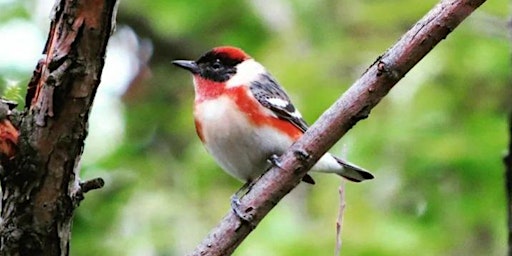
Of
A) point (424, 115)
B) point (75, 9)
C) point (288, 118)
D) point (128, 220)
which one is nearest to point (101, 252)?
point (128, 220)

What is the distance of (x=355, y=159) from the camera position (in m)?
4.47

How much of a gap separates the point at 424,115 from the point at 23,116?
2986 mm

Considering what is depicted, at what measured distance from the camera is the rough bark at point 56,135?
1820 millimetres

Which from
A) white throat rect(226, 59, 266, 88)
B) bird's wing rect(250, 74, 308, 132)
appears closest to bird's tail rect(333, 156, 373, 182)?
bird's wing rect(250, 74, 308, 132)

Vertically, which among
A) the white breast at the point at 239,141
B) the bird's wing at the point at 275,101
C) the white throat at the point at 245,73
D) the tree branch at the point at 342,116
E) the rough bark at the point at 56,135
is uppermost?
the white throat at the point at 245,73

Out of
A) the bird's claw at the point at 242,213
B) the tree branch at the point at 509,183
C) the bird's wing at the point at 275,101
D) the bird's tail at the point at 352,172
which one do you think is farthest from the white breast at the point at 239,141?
the bird's claw at the point at 242,213

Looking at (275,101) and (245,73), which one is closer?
(275,101)

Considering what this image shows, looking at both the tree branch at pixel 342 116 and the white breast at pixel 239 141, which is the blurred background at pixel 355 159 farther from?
the tree branch at pixel 342 116


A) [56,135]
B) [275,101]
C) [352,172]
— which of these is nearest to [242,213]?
[56,135]

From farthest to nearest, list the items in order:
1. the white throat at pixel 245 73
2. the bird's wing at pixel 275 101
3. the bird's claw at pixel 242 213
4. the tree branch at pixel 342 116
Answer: the white throat at pixel 245 73 < the bird's wing at pixel 275 101 < the bird's claw at pixel 242 213 < the tree branch at pixel 342 116

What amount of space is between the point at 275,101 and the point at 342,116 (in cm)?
113

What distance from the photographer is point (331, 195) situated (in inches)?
177

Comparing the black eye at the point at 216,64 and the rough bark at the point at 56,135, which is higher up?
the black eye at the point at 216,64

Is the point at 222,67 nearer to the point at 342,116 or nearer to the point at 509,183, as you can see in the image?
the point at 509,183
